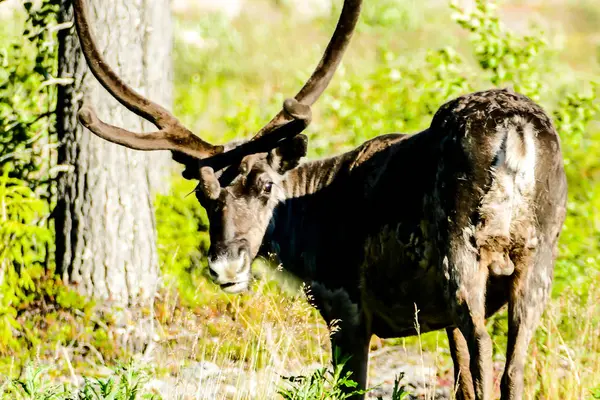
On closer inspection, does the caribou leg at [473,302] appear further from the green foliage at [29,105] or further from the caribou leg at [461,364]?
the green foliage at [29,105]

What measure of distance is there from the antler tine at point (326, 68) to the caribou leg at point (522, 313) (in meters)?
1.75

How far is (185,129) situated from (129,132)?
0.37 meters

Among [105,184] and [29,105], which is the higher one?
[29,105]

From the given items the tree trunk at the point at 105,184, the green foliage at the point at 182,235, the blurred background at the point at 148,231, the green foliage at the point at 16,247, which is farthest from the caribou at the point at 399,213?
the green foliage at the point at 182,235

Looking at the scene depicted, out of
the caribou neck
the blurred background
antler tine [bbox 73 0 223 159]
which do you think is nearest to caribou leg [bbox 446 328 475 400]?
the blurred background

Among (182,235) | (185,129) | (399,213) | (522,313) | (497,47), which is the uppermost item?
(497,47)

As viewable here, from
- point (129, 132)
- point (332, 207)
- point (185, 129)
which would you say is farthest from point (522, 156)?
point (129, 132)

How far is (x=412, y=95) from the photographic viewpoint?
11.8 m

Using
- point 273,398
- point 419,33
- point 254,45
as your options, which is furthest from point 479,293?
point 419,33

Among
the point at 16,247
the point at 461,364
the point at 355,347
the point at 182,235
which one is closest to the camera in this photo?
the point at 355,347

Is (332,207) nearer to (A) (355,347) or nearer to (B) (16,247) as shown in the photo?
(A) (355,347)

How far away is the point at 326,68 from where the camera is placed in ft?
21.6

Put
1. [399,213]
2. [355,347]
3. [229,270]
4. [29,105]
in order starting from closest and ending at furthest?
[399,213]
[229,270]
[355,347]
[29,105]

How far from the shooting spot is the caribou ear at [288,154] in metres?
6.69
